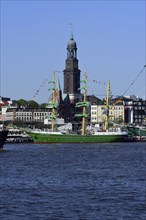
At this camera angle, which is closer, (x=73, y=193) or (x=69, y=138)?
(x=73, y=193)

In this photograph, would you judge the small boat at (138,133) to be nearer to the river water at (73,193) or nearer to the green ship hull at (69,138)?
the green ship hull at (69,138)

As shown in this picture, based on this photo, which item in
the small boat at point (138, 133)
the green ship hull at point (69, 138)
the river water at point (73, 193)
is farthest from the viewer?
the small boat at point (138, 133)

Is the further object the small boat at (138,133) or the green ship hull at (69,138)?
the small boat at (138,133)

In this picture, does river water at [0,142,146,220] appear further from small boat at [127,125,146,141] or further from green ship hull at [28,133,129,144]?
small boat at [127,125,146,141]

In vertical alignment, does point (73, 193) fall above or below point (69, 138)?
below

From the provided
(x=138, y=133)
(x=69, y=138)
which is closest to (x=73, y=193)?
(x=69, y=138)

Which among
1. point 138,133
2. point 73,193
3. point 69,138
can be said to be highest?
point 138,133

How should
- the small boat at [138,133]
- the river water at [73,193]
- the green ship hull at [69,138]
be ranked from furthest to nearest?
the small boat at [138,133]
the green ship hull at [69,138]
the river water at [73,193]

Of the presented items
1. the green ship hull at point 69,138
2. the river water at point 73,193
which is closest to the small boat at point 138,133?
the green ship hull at point 69,138

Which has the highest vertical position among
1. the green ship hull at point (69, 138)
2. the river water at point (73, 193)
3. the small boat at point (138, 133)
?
the small boat at point (138, 133)

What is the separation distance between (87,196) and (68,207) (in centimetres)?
377

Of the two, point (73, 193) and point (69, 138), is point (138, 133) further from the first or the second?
point (73, 193)

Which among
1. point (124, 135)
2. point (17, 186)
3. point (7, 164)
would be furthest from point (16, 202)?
point (124, 135)

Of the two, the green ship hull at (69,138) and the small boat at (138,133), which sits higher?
the small boat at (138,133)
